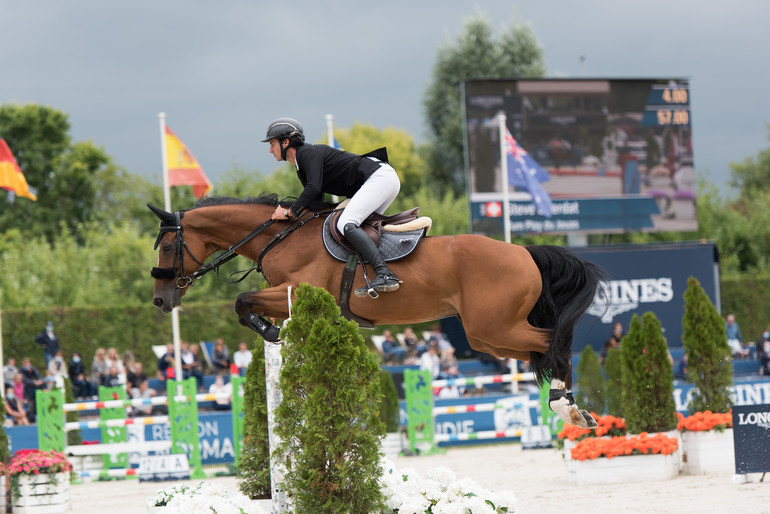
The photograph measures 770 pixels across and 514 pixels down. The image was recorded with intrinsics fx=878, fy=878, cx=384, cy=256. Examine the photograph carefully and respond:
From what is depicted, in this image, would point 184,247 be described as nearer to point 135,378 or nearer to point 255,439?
point 255,439

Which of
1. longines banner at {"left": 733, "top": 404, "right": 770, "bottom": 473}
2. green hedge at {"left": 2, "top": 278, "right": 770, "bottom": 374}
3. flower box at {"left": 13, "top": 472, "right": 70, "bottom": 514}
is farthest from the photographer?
green hedge at {"left": 2, "top": 278, "right": 770, "bottom": 374}

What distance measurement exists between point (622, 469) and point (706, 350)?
1657mm

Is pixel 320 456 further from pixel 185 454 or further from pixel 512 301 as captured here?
pixel 185 454

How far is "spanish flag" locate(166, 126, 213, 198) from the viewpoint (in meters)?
14.7

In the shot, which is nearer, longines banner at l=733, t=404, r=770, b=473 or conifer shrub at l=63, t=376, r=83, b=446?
longines banner at l=733, t=404, r=770, b=473

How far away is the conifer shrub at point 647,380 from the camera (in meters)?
9.41

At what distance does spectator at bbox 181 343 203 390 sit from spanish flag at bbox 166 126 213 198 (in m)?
2.86

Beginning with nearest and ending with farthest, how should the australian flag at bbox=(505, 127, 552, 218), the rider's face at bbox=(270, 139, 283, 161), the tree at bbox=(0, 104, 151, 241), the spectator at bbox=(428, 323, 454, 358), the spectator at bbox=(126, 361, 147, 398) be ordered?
1. the rider's face at bbox=(270, 139, 283, 161)
2. the spectator at bbox=(126, 361, 147, 398)
3. the spectator at bbox=(428, 323, 454, 358)
4. the australian flag at bbox=(505, 127, 552, 218)
5. the tree at bbox=(0, 104, 151, 241)

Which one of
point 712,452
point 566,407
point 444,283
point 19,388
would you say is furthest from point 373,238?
point 19,388

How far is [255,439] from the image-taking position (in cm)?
649

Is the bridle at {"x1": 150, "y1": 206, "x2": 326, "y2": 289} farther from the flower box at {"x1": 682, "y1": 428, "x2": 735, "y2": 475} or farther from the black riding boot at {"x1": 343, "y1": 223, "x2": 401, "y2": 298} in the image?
the flower box at {"x1": 682, "y1": 428, "x2": 735, "y2": 475}

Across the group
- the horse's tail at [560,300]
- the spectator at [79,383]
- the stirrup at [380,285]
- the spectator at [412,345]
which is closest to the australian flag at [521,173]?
the spectator at [412,345]

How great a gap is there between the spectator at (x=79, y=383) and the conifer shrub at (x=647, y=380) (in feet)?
30.8

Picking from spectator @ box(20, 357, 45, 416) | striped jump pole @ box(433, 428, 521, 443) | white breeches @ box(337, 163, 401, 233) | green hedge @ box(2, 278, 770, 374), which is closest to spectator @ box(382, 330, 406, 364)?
green hedge @ box(2, 278, 770, 374)
